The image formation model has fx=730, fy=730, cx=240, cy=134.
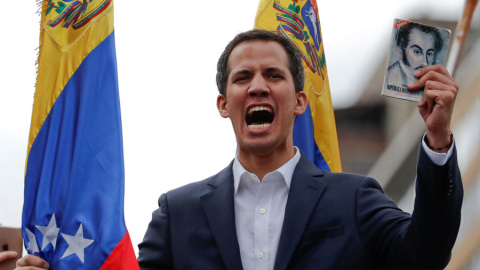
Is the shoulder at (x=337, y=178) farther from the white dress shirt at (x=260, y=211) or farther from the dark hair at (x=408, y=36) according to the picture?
the dark hair at (x=408, y=36)

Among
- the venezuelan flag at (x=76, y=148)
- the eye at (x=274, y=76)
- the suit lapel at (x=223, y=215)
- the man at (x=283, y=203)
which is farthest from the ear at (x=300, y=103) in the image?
the venezuelan flag at (x=76, y=148)

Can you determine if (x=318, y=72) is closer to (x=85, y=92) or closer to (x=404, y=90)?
(x=85, y=92)

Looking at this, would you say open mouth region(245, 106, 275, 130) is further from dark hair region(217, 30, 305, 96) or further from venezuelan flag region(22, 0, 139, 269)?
→ venezuelan flag region(22, 0, 139, 269)

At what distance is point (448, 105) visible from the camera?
2.44 m

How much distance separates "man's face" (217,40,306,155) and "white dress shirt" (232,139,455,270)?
0.37ft

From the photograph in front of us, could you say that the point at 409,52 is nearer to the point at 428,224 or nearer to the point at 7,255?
the point at 428,224

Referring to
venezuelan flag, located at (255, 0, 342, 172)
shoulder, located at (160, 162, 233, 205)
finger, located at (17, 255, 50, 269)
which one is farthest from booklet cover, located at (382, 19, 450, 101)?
venezuelan flag, located at (255, 0, 342, 172)

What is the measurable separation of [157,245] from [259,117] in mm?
681

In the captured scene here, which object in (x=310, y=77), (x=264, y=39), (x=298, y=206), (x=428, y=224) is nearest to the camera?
(x=428, y=224)

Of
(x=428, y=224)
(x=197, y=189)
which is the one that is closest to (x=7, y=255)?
(x=197, y=189)

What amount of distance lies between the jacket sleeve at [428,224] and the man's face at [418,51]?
338mm

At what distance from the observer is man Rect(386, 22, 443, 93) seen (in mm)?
2682

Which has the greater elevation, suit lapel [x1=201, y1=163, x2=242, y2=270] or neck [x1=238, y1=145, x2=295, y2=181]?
neck [x1=238, y1=145, x2=295, y2=181]

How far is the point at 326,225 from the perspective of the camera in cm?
279
